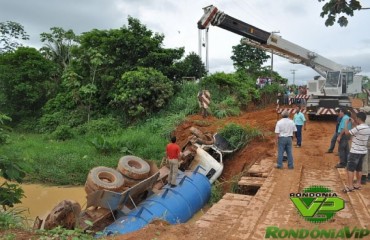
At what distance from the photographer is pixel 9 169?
632 centimetres

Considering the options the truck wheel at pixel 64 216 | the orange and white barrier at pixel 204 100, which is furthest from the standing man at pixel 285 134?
the orange and white barrier at pixel 204 100

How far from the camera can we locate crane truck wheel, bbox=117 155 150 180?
32.2ft

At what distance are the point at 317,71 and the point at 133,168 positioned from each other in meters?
14.3

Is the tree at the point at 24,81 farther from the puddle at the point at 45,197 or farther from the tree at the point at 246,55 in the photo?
the tree at the point at 246,55

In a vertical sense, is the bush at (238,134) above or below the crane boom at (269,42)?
below

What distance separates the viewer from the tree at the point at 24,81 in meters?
24.6

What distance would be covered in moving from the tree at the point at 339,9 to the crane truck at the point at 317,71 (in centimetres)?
1204

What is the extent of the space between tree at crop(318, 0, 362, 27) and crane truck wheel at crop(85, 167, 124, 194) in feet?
→ 20.8

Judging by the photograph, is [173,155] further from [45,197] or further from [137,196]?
[45,197]

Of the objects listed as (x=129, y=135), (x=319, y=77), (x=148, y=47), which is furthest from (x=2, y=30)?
(x=319, y=77)

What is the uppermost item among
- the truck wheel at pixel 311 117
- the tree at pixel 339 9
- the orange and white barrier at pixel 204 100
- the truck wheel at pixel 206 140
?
the tree at pixel 339 9

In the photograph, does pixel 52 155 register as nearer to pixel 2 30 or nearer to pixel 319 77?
pixel 319 77

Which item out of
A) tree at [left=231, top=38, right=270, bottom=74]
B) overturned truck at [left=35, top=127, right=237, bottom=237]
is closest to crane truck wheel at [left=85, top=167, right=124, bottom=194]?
overturned truck at [left=35, top=127, right=237, bottom=237]

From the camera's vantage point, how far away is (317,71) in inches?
805
